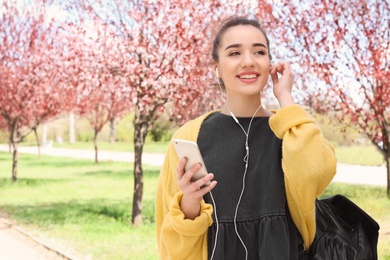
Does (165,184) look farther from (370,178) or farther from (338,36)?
(370,178)

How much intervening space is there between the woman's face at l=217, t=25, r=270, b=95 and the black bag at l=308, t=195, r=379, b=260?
57 cm

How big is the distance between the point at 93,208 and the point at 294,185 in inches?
395

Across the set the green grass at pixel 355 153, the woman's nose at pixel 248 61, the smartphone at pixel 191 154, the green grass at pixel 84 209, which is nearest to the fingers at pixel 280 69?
the woman's nose at pixel 248 61

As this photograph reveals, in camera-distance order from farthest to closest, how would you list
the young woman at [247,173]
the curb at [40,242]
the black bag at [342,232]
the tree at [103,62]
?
the tree at [103,62]
the curb at [40,242]
the black bag at [342,232]
the young woman at [247,173]

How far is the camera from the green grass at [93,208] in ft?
25.9

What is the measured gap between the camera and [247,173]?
6.69ft

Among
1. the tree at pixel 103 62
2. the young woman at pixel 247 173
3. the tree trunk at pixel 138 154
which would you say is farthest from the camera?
the tree trunk at pixel 138 154

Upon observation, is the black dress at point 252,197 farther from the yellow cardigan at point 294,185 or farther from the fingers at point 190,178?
the fingers at point 190,178

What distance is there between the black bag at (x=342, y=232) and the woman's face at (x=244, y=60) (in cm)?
57

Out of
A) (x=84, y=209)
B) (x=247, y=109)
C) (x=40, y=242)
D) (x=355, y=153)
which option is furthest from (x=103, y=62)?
(x=355, y=153)

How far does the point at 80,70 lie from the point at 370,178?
1117cm

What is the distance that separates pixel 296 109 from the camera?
196 cm

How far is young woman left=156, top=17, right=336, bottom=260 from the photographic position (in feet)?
6.32

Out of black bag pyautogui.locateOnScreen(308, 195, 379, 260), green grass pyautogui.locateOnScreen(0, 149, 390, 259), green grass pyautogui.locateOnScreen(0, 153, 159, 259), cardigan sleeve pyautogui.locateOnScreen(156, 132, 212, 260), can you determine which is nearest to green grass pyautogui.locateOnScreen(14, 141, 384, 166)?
green grass pyautogui.locateOnScreen(0, 149, 390, 259)
